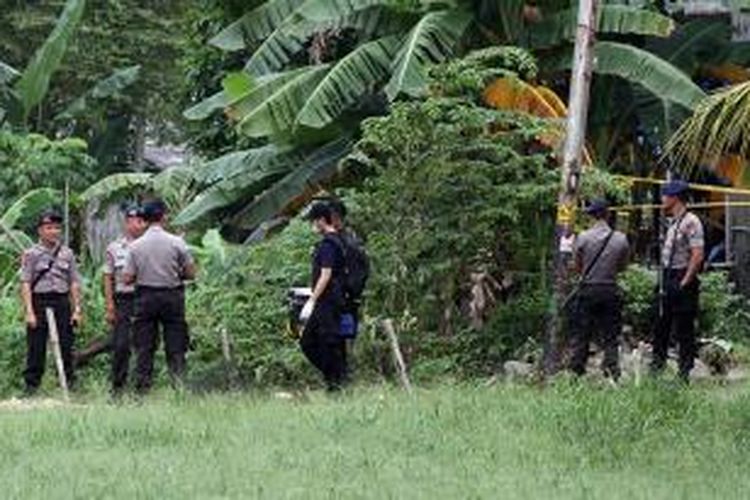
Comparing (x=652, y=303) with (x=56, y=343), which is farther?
(x=652, y=303)

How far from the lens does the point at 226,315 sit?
14.3m

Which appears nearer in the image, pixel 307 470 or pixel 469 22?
pixel 307 470

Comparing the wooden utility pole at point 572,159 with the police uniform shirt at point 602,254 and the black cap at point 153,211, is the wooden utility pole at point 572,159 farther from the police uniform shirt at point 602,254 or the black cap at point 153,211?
the black cap at point 153,211

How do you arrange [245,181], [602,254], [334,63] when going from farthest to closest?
[245,181]
[334,63]
[602,254]

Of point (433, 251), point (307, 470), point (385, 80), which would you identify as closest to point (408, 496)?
point (307, 470)

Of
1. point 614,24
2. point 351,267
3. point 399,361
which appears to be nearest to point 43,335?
point 351,267

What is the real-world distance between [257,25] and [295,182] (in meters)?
2.05

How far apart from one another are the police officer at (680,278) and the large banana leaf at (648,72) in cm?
293

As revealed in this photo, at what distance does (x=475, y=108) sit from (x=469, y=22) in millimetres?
2582

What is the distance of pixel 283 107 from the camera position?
16000 mm

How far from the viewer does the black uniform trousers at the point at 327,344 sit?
11.6 meters

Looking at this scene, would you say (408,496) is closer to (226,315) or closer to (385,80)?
(226,315)

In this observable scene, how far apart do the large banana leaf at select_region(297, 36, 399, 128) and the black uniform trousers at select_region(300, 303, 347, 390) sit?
428cm

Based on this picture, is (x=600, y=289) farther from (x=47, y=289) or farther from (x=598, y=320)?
(x=47, y=289)
